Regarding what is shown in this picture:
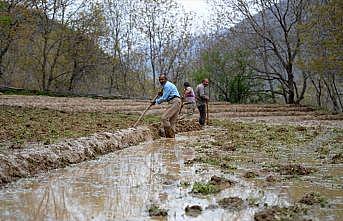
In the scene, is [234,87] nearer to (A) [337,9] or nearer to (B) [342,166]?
(A) [337,9]

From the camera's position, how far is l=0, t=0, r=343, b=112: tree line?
98.3ft

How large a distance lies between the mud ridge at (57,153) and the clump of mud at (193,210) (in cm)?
289

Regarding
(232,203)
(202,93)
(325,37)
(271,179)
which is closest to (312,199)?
(232,203)

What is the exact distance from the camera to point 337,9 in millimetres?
22938

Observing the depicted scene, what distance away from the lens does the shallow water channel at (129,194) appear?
4891 mm

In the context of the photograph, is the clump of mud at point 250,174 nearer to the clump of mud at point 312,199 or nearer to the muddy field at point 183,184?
the muddy field at point 183,184

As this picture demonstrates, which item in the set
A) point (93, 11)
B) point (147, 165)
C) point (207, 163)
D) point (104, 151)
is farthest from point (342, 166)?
point (93, 11)

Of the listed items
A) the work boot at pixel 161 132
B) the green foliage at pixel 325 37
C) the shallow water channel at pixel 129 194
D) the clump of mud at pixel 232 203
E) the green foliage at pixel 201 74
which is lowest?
the shallow water channel at pixel 129 194

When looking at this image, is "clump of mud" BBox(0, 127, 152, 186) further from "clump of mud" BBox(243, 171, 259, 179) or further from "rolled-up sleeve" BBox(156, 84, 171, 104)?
"clump of mud" BBox(243, 171, 259, 179)

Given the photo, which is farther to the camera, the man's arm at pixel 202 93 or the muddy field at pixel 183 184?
the man's arm at pixel 202 93

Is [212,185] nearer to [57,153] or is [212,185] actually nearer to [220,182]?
[220,182]

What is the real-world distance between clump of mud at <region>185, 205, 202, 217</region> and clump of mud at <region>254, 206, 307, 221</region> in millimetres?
608

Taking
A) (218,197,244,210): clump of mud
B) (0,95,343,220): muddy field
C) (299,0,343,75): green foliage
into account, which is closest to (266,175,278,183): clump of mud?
(0,95,343,220): muddy field

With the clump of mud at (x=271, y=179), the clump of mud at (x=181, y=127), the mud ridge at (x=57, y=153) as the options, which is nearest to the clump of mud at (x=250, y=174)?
the clump of mud at (x=271, y=179)
